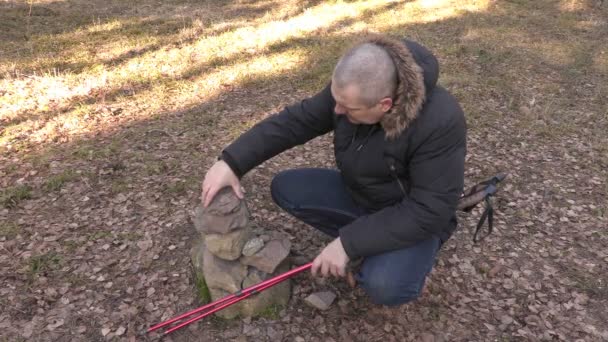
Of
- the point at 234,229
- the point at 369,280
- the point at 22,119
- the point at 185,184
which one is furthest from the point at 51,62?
the point at 369,280

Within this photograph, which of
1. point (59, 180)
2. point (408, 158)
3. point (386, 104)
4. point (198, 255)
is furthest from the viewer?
point (59, 180)

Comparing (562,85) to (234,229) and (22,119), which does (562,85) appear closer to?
(234,229)

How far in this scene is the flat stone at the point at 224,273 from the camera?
3.76 m

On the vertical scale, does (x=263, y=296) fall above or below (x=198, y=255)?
below

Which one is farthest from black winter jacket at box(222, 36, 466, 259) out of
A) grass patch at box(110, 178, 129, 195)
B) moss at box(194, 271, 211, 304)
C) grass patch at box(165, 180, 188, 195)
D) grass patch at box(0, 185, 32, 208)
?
grass patch at box(0, 185, 32, 208)

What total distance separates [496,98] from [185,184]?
→ 594 centimetres

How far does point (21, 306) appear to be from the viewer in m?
3.97

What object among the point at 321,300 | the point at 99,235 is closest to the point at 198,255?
the point at 321,300

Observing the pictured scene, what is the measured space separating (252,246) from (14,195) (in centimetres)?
325

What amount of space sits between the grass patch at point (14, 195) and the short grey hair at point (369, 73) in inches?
167

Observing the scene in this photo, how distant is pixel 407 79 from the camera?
114 inches

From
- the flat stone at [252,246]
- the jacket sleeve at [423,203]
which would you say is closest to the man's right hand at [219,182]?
the flat stone at [252,246]

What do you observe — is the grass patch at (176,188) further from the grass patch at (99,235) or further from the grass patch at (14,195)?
the grass patch at (14,195)

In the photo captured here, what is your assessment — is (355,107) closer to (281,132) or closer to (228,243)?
(281,132)
